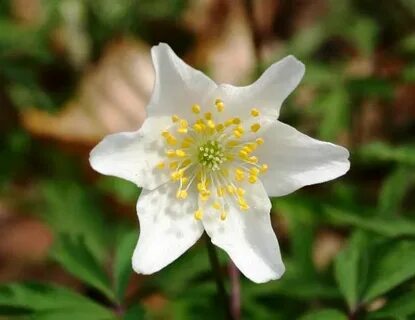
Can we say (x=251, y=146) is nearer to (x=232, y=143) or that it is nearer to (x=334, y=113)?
(x=232, y=143)

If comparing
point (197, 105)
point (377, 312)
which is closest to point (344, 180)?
point (377, 312)

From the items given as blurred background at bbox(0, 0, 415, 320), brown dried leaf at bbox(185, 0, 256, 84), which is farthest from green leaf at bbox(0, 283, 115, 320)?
brown dried leaf at bbox(185, 0, 256, 84)

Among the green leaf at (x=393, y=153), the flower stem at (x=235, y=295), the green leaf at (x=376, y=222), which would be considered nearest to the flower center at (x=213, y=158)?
the flower stem at (x=235, y=295)

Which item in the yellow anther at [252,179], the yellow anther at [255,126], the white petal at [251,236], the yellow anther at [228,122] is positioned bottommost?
the white petal at [251,236]

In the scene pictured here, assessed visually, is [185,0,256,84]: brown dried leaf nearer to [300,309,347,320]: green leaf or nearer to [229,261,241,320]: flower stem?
[229,261,241,320]: flower stem

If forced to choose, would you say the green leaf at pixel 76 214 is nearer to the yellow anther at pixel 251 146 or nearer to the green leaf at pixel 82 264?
the green leaf at pixel 82 264

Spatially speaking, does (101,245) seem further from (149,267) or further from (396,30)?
(396,30)
